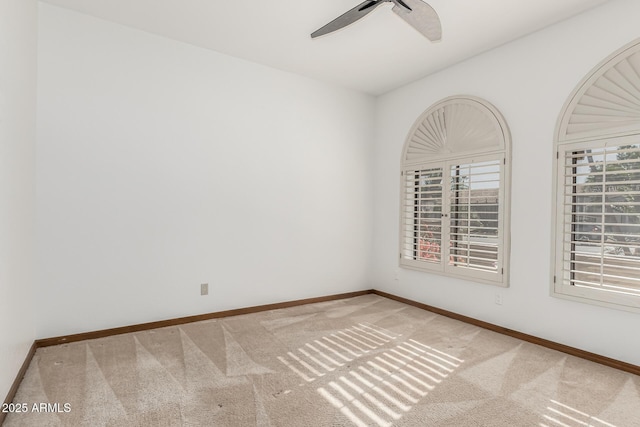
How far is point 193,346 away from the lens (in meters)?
2.83

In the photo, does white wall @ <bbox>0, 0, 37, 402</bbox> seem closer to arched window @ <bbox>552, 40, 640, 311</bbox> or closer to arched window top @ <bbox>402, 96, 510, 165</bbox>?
arched window top @ <bbox>402, 96, 510, 165</bbox>

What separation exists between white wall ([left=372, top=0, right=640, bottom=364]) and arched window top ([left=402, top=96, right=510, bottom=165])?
0.33 ft

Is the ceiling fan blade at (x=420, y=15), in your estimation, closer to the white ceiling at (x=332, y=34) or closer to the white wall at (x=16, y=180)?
the white ceiling at (x=332, y=34)

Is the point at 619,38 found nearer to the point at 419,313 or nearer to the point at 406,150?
the point at 406,150

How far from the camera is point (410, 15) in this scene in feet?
7.63

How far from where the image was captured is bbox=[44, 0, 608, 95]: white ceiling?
2699mm

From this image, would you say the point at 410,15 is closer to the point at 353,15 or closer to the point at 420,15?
the point at 420,15

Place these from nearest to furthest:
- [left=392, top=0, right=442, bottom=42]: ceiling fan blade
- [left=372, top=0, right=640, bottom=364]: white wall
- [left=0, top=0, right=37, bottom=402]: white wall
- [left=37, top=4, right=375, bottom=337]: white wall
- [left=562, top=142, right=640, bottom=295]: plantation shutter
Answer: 1. [left=0, top=0, right=37, bottom=402]: white wall
2. [left=392, top=0, right=442, bottom=42]: ceiling fan blade
3. [left=562, top=142, right=640, bottom=295]: plantation shutter
4. [left=372, top=0, right=640, bottom=364]: white wall
5. [left=37, top=4, right=375, bottom=337]: white wall

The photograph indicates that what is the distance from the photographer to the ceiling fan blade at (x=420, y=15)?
221cm

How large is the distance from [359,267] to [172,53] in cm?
327

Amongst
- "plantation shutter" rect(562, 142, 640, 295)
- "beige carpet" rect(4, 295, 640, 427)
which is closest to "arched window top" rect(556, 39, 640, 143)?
"plantation shutter" rect(562, 142, 640, 295)

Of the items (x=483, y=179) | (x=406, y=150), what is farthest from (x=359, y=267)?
(x=483, y=179)

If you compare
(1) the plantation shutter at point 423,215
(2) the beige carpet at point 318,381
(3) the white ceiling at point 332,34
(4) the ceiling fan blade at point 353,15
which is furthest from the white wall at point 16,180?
(1) the plantation shutter at point 423,215

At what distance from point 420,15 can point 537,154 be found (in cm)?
162
